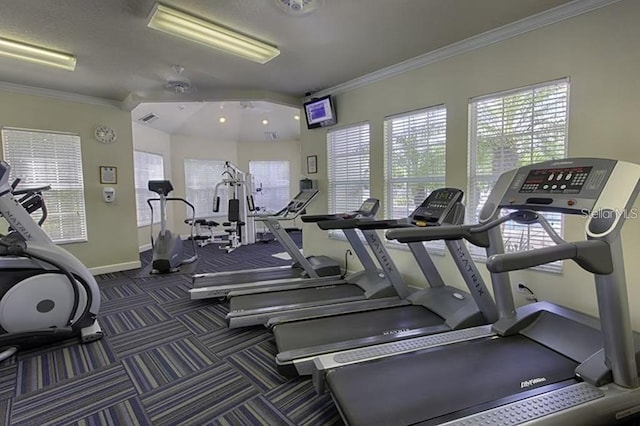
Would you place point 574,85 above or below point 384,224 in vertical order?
above

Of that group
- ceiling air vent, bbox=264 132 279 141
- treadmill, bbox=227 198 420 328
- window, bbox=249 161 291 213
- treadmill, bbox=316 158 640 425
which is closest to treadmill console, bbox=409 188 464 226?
treadmill, bbox=316 158 640 425

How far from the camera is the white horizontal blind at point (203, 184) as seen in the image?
8.39 m

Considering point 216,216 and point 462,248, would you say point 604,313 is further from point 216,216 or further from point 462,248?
point 216,216

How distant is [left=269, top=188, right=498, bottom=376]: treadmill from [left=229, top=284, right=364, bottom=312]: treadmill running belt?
527 mm

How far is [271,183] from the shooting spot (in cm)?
957

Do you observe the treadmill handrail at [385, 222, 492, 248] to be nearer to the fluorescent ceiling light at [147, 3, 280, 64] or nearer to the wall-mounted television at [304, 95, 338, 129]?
the fluorescent ceiling light at [147, 3, 280, 64]

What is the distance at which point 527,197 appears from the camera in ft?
6.61

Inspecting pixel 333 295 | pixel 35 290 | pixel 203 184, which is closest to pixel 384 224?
pixel 333 295

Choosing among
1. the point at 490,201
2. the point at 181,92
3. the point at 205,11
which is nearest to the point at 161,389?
the point at 490,201

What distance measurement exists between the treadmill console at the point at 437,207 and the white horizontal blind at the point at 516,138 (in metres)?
0.79

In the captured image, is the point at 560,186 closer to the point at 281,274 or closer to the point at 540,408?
the point at 540,408

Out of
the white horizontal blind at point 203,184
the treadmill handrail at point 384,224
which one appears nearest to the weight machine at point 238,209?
the white horizontal blind at point 203,184

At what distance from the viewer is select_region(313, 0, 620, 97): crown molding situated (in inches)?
101

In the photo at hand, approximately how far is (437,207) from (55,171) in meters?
5.21
